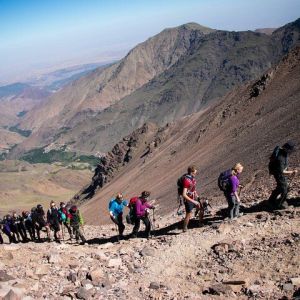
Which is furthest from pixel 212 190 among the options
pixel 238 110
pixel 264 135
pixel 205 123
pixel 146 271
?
pixel 205 123

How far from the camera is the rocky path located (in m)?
9.64

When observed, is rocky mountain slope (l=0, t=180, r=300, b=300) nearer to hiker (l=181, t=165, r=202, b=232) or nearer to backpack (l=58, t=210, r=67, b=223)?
hiker (l=181, t=165, r=202, b=232)

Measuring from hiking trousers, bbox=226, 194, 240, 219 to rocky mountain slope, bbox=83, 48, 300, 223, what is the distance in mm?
7921

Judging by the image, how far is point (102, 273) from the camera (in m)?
11.0

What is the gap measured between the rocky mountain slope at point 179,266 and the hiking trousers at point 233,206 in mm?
360

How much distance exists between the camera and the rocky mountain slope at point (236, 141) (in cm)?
3141

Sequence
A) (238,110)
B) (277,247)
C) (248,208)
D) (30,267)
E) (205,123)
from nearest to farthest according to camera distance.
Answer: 1. (277,247)
2. (30,267)
3. (248,208)
4. (238,110)
5. (205,123)

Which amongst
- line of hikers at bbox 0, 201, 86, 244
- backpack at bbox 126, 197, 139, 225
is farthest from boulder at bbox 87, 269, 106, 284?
line of hikers at bbox 0, 201, 86, 244

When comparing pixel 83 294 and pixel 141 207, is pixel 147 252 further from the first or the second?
pixel 83 294

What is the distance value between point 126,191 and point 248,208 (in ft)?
127

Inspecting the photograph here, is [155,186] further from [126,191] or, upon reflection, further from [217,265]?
[217,265]

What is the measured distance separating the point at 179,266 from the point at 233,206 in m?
2.85

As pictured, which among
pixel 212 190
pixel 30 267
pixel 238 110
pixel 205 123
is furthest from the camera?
pixel 205 123

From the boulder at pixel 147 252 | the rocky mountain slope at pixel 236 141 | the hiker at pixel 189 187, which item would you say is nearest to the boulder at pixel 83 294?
the boulder at pixel 147 252
